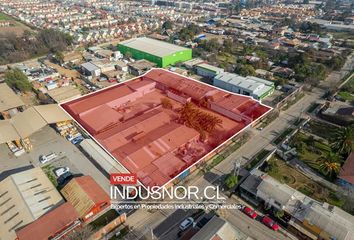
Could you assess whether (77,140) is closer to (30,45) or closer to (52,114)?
(52,114)

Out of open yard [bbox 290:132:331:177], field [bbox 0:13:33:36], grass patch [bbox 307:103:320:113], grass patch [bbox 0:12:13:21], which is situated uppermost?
open yard [bbox 290:132:331:177]

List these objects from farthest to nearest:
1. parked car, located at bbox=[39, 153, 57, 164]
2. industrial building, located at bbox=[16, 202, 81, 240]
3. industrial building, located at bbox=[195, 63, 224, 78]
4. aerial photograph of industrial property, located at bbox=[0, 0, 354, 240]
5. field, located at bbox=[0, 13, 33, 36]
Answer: field, located at bbox=[0, 13, 33, 36]
industrial building, located at bbox=[195, 63, 224, 78]
parked car, located at bbox=[39, 153, 57, 164]
aerial photograph of industrial property, located at bbox=[0, 0, 354, 240]
industrial building, located at bbox=[16, 202, 81, 240]

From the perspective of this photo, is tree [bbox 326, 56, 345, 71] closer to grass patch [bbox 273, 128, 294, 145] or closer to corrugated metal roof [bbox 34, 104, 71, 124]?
grass patch [bbox 273, 128, 294, 145]

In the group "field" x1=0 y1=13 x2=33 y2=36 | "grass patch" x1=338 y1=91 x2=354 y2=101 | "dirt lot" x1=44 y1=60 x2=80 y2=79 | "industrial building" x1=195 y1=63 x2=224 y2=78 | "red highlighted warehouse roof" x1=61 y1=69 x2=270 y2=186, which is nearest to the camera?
"red highlighted warehouse roof" x1=61 y1=69 x2=270 y2=186

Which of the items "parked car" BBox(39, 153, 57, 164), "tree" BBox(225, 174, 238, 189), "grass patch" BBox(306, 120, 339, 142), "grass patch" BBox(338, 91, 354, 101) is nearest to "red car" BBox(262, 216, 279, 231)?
"tree" BBox(225, 174, 238, 189)

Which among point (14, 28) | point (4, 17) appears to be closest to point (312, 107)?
point (14, 28)

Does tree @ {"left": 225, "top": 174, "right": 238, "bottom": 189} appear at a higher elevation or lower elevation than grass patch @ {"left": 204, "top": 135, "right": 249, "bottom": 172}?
higher

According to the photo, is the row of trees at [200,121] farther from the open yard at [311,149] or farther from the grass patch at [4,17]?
the grass patch at [4,17]

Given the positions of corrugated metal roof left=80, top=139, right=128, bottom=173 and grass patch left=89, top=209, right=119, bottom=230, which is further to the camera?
corrugated metal roof left=80, top=139, right=128, bottom=173
